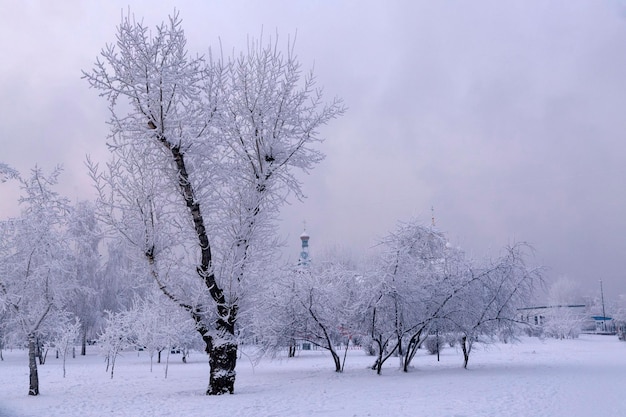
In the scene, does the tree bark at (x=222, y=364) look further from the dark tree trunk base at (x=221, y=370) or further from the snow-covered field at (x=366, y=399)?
the snow-covered field at (x=366, y=399)

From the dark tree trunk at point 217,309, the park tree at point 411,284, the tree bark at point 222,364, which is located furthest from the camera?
the park tree at point 411,284

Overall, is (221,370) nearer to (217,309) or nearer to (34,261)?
(217,309)

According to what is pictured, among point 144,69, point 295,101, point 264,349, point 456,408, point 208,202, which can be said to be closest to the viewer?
point 456,408

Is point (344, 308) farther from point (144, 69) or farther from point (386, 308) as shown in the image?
point (144, 69)

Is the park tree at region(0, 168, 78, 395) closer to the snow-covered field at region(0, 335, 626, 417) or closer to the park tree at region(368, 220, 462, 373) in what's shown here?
the snow-covered field at region(0, 335, 626, 417)

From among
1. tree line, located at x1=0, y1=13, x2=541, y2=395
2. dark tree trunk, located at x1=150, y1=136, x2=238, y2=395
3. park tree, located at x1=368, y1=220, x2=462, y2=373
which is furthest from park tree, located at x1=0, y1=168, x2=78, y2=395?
park tree, located at x1=368, y1=220, x2=462, y2=373

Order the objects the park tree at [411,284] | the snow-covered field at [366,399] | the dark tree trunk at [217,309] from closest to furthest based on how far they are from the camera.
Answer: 1. the snow-covered field at [366,399]
2. the dark tree trunk at [217,309]
3. the park tree at [411,284]

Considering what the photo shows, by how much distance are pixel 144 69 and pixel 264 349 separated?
49.4 ft

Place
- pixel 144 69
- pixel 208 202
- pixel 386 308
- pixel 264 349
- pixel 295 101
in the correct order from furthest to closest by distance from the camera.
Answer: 1. pixel 264 349
2. pixel 386 308
3. pixel 295 101
4. pixel 208 202
5. pixel 144 69

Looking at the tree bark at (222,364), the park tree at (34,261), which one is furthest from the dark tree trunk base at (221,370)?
the park tree at (34,261)

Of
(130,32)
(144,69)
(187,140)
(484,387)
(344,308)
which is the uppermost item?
(130,32)

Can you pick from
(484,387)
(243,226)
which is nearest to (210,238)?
(243,226)

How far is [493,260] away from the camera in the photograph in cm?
2391

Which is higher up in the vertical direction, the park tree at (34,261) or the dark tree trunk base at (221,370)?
the park tree at (34,261)
